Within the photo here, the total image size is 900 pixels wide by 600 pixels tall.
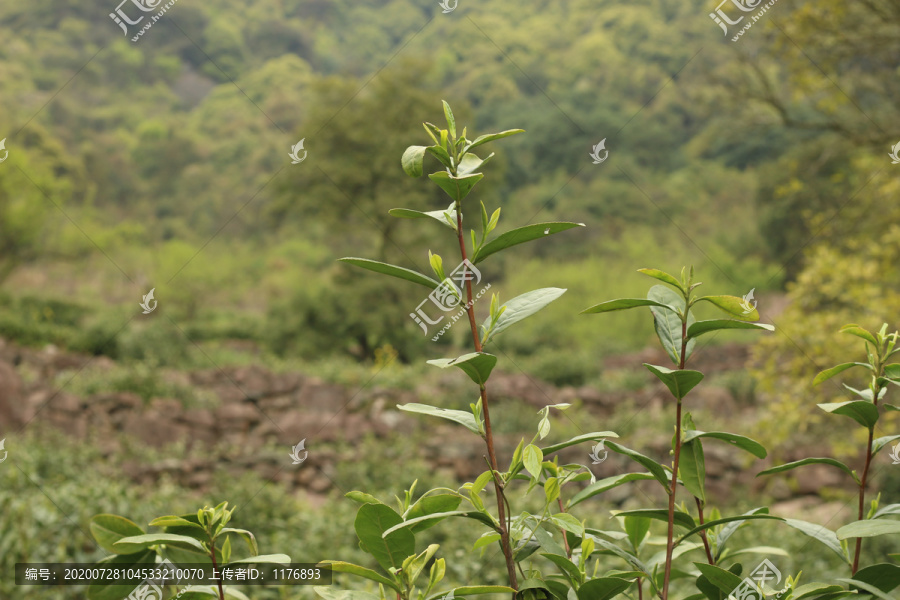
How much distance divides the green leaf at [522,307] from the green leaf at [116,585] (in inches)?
10.1

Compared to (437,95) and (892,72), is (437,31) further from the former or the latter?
(892,72)

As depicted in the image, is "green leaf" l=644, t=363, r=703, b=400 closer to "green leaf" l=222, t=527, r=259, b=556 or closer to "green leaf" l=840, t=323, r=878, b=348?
"green leaf" l=840, t=323, r=878, b=348

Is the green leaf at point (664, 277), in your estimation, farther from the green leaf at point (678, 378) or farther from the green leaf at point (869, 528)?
the green leaf at point (869, 528)

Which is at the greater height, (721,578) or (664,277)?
(664,277)

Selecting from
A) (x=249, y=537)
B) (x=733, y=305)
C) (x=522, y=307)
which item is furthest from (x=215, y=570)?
(x=733, y=305)

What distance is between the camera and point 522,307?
0.43 metres

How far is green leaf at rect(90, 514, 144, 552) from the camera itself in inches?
16.1

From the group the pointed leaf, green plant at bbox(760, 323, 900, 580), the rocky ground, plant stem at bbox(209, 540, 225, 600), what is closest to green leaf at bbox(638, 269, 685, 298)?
the pointed leaf

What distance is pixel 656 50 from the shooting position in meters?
14.9

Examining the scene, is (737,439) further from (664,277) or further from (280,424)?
(280,424)

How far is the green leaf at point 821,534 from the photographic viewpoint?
1.44ft

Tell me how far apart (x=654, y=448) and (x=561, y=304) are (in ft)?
13.8

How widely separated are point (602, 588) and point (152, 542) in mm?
262

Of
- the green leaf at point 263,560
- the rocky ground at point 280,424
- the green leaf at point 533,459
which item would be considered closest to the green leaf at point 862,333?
the green leaf at point 533,459
